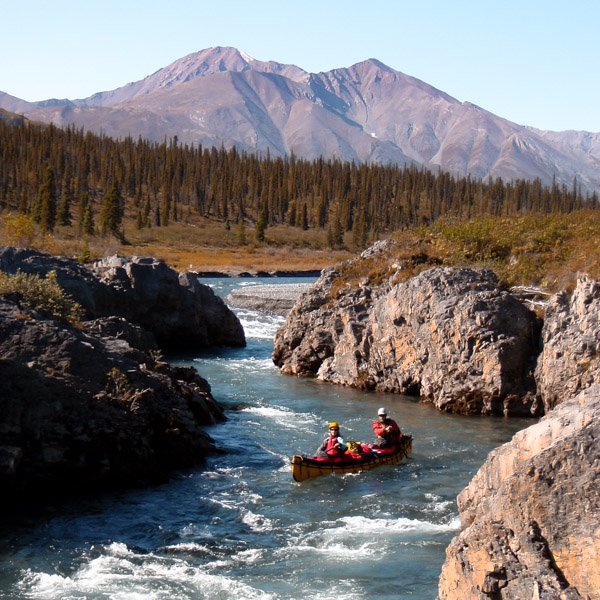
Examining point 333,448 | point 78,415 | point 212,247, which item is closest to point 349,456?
point 333,448

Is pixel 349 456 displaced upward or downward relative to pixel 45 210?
downward

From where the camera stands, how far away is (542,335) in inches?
851

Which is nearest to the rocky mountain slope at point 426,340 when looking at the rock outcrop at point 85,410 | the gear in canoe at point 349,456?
the gear in canoe at point 349,456

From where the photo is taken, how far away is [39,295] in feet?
62.3

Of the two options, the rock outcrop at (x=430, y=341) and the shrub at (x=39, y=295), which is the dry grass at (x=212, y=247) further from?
the shrub at (x=39, y=295)

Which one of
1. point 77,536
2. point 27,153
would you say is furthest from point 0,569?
point 27,153

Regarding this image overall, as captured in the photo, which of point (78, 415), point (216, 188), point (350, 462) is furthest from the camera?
point (216, 188)

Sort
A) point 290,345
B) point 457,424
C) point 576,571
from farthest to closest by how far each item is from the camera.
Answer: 1. point 290,345
2. point 457,424
3. point 576,571

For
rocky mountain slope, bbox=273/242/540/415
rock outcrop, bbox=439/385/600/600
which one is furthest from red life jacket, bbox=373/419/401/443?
rock outcrop, bbox=439/385/600/600

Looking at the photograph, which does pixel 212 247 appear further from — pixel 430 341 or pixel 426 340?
pixel 430 341

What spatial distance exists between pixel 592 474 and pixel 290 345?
2163 centimetres

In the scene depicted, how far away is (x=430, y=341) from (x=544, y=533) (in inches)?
625

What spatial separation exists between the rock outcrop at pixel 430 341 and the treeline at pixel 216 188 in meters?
70.3

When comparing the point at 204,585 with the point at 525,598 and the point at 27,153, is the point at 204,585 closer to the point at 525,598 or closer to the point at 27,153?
the point at 525,598
